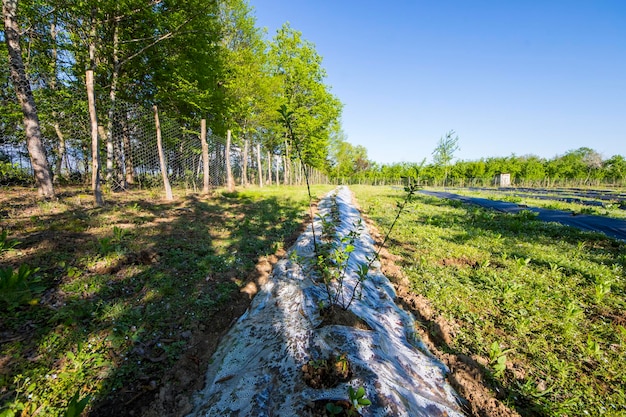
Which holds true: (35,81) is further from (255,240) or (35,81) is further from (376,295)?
(376,295)

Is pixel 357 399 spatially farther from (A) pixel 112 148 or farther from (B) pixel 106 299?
(A) pixel 112 148

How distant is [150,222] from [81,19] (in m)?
9.43

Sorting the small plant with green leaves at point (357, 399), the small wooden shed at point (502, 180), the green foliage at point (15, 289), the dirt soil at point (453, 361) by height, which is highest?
the small wooden shed at point (502, 180)

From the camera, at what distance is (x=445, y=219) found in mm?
7762

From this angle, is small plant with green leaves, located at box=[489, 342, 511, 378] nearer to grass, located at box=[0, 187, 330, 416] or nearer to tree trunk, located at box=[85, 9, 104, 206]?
grass, located at box=[0, 187, 330, 416]

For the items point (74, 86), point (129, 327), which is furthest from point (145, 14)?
point (129, 327)

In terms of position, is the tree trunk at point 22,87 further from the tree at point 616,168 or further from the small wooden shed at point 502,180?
the tree at point 616,168

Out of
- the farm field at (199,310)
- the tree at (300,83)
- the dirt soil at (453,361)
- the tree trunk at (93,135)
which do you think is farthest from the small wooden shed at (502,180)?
the tree trunk at (93,135)

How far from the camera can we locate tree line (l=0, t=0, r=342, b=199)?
6375mm

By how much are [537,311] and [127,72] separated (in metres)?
16.2

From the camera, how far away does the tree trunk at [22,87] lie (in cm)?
548

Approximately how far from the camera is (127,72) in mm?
11258

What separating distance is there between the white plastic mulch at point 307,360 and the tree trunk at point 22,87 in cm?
727

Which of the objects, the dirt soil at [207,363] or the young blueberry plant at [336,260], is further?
the young blueberry plant at [336,260]
